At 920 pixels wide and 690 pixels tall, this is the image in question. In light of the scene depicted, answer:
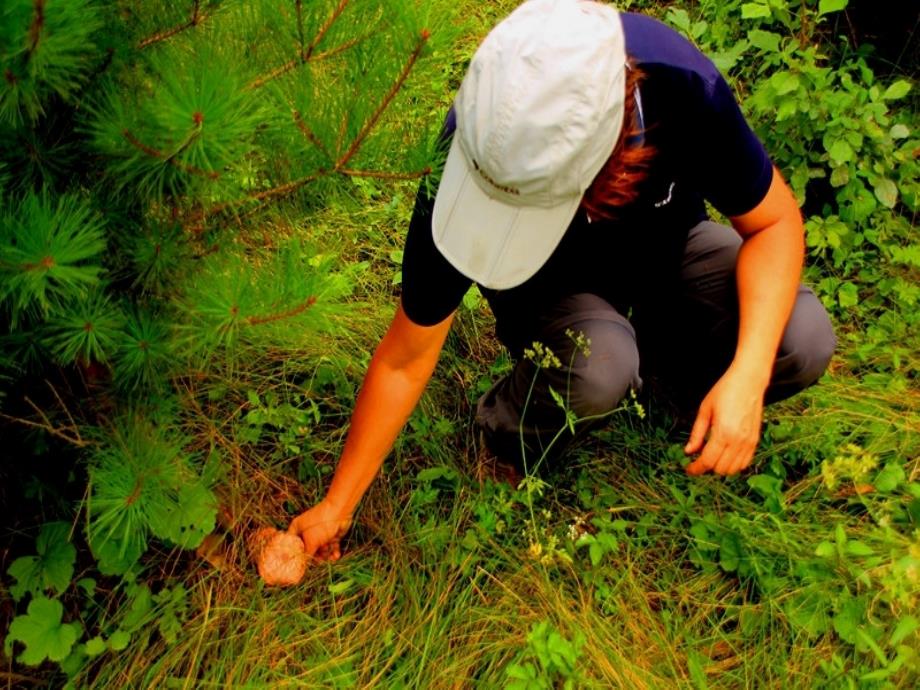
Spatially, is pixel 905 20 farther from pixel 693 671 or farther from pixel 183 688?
pixel 183 688

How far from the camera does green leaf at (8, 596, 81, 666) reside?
146 centimetres

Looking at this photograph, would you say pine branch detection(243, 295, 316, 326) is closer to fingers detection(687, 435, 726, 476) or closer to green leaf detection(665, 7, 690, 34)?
fingers detection(687, 435, 726, 476)

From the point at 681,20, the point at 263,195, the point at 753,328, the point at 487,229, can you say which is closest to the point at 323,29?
the point at 263,195

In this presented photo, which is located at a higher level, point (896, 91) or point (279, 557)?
point (896, 91)

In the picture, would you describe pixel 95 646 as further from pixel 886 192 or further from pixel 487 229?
pixel 886 192

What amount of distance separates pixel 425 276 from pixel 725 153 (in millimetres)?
575

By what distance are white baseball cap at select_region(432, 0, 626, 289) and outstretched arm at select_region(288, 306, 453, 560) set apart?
19cm

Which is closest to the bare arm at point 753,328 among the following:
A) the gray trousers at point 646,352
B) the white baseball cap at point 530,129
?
the gray trousers at point 646,352

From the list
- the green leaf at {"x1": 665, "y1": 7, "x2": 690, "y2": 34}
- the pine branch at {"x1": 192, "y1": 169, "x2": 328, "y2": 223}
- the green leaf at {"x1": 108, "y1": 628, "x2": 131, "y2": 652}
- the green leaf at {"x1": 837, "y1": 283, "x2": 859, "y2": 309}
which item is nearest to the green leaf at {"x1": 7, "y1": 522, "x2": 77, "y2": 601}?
the green leaf at {"x1": 108, "y1": 628, "x2": 131, "y2": 652}

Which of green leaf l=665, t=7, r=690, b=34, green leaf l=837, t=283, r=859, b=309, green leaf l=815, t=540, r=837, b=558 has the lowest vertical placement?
green leaf l=815, t=540, r=837, b=558

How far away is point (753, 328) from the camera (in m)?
1.52

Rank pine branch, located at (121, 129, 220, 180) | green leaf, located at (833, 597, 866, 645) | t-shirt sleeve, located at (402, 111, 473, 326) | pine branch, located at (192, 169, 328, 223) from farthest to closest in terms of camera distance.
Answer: green leaf, located at (833, 597, 866, 645) < t-shirt sleeve, located at (402, 111, 473, 326) < pine branch, located at (192, 169, 328, 223) < pine branch, located at (121, 129, 220, 180)

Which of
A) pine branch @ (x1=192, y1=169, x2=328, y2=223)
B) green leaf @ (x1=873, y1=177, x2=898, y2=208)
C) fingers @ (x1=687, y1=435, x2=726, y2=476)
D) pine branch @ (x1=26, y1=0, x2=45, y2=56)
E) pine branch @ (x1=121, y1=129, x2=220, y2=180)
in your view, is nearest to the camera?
pine branch @ (x1=26, y1=0, x2=45, y2=56)

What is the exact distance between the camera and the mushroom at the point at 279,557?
66.1 inches
